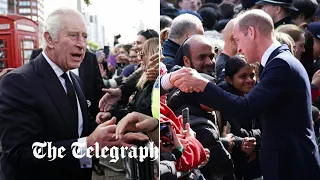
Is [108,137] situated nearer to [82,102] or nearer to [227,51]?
[82,102]

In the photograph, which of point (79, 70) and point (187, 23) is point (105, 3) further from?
point (187, 23)

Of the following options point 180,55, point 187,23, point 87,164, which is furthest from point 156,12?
point 187,23

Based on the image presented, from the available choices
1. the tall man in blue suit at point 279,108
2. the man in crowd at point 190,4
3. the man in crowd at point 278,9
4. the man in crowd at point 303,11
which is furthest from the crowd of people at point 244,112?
Result: the man in crowd at point 190,4

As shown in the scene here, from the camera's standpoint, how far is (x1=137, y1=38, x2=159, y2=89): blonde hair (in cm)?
153

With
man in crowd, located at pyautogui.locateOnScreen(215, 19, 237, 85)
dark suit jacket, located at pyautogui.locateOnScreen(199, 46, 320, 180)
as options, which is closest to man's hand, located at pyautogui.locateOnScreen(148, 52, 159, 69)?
dark suit jacket, located at pyautogui.locateOnScreen(199, 46, 320, 180)

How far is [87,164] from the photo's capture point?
1507 millimetres

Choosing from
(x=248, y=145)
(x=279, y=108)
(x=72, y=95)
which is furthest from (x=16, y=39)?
(x=248, y=145)

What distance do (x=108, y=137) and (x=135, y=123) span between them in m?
0.09

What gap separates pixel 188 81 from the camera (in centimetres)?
247

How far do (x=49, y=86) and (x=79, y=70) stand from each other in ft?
0.36

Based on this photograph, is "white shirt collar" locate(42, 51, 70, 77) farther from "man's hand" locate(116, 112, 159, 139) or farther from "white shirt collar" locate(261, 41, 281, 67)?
"white shirt collar" locate(261, 41, 281, 67)

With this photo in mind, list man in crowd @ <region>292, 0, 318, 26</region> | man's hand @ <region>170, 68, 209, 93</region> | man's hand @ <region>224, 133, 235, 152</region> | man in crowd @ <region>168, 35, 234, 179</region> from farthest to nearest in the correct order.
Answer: man in crowd @ <region>292, 0, 318, 26</region> < man's hand @ <region>224, 133, 235, 152</region> < man in crowd @ <region>168, 35, 234, 179</region> < man's hand @ <region>170, 68, 209, 93</region>

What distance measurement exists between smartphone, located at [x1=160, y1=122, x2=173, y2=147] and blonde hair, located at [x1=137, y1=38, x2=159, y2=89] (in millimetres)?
515

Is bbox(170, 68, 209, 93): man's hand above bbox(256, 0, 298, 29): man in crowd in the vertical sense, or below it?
below
